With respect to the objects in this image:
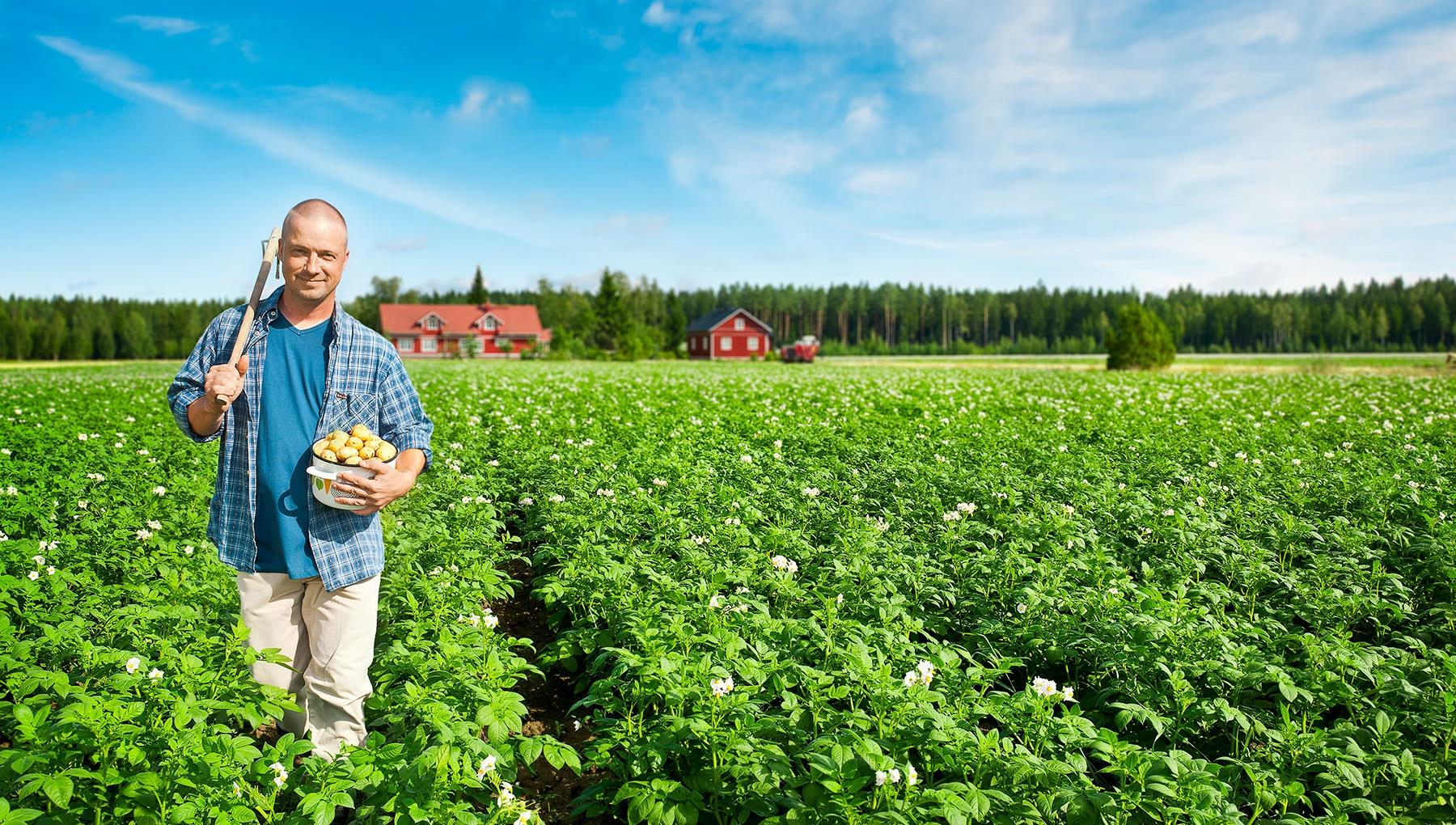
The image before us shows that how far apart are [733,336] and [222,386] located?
7572 cm

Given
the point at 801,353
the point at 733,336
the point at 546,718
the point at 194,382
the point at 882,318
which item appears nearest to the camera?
the point at 194,382

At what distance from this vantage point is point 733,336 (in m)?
78.2

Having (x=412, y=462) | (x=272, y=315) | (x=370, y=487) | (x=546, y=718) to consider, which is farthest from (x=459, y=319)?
(x=370, y=487)

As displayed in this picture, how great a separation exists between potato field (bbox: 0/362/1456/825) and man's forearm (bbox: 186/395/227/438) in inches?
32.2

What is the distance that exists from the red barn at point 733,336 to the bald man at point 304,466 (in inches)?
→ 2894

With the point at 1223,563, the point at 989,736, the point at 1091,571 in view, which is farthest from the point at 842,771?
the point at 1223,563

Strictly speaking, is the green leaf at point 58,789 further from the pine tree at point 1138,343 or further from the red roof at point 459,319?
the red roof at point 459,319

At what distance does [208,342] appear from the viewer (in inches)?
129

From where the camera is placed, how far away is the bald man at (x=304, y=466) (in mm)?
3193

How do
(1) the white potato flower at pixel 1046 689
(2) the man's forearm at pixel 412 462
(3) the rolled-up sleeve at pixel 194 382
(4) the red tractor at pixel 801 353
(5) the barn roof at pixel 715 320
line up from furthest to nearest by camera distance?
1. (5) the barn roof at pixel 715 320
2. (4) the red tractor at pixel 801 353
3. (2) the man's forearm at pixel 412 462
4. (3) the rolled-up sleeve at pixel 194 382
5. (1) the white potato flower at pixel 1046 689

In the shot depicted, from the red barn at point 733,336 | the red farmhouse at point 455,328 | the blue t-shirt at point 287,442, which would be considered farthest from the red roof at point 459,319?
the blue t-shirt at point 287,442

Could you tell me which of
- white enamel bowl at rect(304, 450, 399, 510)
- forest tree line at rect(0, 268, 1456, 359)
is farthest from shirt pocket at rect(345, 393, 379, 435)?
forest tree line at rect(0, 268, 1456, 359)

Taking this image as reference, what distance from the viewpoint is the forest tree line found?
7894 cm

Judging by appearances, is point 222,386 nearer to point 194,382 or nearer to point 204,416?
point 204,416
